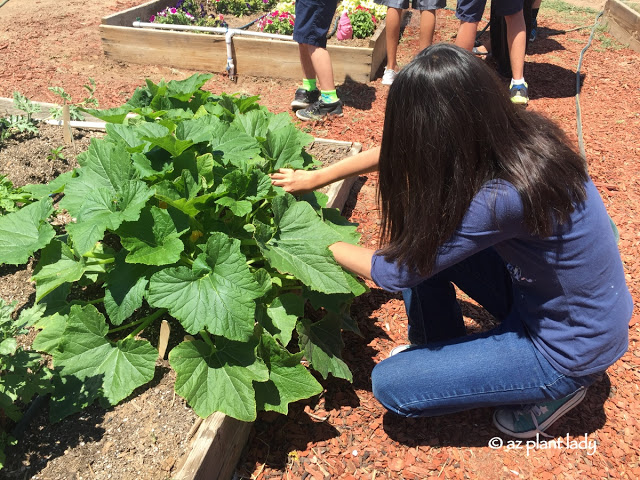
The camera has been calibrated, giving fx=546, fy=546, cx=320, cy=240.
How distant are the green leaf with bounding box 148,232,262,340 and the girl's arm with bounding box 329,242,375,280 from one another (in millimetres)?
361

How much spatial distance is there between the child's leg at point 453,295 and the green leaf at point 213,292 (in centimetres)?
91

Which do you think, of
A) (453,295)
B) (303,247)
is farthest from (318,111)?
(303,247)

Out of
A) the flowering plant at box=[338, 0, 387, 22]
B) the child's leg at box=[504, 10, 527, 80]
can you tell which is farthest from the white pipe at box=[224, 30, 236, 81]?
the child's leg at box=[504, 10, 527, 80]

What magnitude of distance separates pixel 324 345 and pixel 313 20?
3151 millimetres

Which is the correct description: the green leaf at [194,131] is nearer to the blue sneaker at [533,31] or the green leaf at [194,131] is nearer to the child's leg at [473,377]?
the child's leg at [473,377]

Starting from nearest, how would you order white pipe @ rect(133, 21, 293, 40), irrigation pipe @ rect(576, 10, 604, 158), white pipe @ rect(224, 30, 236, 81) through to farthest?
irrigation pipe @ rect(576, 10, 604, 158), white pipe @ rect(224, 30, 236, 81), white pipe @ rect(133, 21, 293, 40)

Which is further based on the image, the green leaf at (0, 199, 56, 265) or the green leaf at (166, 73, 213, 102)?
the green leaf at (166, 73, 213, 102)

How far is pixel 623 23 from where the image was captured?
→ 6.86 m

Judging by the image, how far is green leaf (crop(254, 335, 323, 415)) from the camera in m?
2.09

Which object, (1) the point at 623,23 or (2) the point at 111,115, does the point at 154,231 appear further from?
(1) the point at 623,23

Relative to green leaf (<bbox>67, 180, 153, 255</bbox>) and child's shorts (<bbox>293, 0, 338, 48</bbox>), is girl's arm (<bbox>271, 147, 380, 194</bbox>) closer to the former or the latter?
green leaf (<bbox>67, 180, 153, 255</bbox>)

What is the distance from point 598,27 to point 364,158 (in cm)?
658

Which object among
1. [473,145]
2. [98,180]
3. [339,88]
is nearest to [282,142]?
[98,180]

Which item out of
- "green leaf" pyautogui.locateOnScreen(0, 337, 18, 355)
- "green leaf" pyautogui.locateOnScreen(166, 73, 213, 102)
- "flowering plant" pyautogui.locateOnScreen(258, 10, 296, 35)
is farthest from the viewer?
"flowering plant" pyautogui.locateOnScreen(258, 10, 296, 35)
